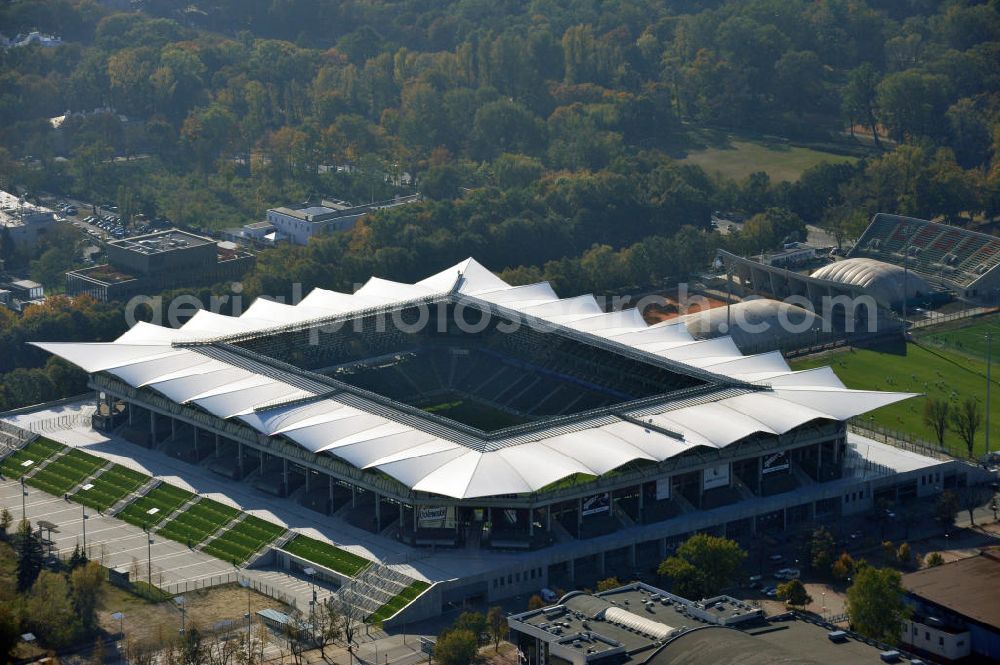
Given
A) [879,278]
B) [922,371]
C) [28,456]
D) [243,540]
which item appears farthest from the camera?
[879,278]

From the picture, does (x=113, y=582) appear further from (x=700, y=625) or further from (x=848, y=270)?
(x=848, y=270)

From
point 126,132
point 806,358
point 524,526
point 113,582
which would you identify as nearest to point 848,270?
point 806,358

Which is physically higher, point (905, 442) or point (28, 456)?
point (905, 442)

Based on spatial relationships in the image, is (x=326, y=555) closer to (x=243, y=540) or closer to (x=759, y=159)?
(x=243, y=540)

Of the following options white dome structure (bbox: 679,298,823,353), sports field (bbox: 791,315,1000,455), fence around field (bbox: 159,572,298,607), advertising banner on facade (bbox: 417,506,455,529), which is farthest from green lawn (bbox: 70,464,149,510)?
sports field (bbox: 791,315,1000,455)

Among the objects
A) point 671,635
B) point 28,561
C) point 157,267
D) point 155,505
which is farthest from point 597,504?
point 157,267
